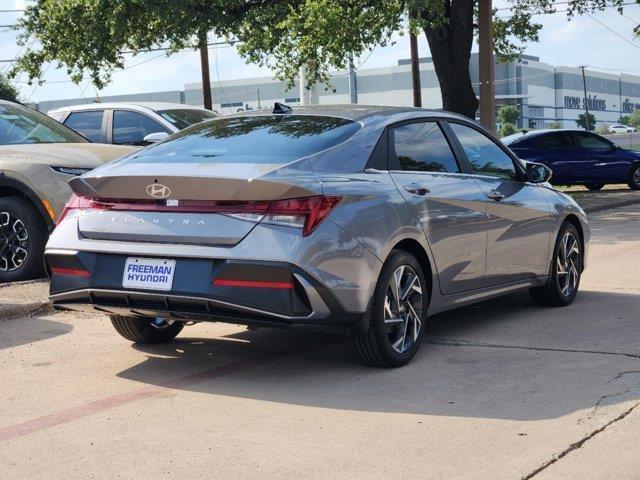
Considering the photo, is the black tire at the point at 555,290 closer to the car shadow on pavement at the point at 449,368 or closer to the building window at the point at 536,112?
the car shadow on pavement at the point at 449,368

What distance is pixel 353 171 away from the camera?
6273 millimetres

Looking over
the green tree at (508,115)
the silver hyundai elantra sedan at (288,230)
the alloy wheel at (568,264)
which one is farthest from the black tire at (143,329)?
the green tree at (508,115)

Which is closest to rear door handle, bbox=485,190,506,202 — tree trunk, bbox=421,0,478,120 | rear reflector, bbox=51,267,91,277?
rear reflector, bbox=51,267,91,277

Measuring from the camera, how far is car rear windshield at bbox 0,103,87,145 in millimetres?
10766

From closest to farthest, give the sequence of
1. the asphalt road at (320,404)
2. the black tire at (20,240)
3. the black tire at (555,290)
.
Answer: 1. the asphalt road at (320,404)
2. the black tire at (555,290)
3. the black tire at (20,240)

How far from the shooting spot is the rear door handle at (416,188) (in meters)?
6.63

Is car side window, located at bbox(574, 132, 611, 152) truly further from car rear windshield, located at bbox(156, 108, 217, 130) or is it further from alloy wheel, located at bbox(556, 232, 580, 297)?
alloy wheel, located at bbox(556, 232, 580, 297)

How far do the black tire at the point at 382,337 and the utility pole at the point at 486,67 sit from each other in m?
13.2

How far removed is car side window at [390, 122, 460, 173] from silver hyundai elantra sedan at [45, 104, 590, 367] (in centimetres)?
1

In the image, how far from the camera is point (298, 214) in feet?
18.9

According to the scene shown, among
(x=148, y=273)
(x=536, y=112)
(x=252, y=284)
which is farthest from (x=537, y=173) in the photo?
(x=536, y=112)

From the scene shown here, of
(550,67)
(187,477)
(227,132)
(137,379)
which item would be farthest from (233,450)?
(550,67)

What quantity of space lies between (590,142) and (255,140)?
67.7ft

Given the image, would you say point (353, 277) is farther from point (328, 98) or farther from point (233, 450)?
point (328, 98)
